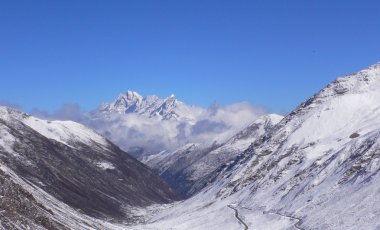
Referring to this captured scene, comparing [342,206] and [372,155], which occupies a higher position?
[372,155]

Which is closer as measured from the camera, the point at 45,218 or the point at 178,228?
the point at 45,218

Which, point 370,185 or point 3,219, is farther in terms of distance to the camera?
point 370,185

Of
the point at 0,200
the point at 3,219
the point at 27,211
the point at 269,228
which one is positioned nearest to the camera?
the point at 3,219

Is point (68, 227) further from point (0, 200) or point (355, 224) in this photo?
point (355, 224)

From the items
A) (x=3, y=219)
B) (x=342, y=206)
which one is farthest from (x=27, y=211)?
(x=342, y=206)

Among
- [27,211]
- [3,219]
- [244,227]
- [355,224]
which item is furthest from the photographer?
[244,227]

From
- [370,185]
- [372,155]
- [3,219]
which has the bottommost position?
[3,219]

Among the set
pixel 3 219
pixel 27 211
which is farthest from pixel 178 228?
pixel 3 219

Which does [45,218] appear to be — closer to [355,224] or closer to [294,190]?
[355,224]

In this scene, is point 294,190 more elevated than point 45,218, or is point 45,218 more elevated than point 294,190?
point 294,190

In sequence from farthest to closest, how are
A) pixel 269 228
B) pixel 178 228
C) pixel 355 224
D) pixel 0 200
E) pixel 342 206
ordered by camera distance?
pixel 178 228
pixel 269 228
pixel 342 206
pixel 355 224
pixel 0 200
